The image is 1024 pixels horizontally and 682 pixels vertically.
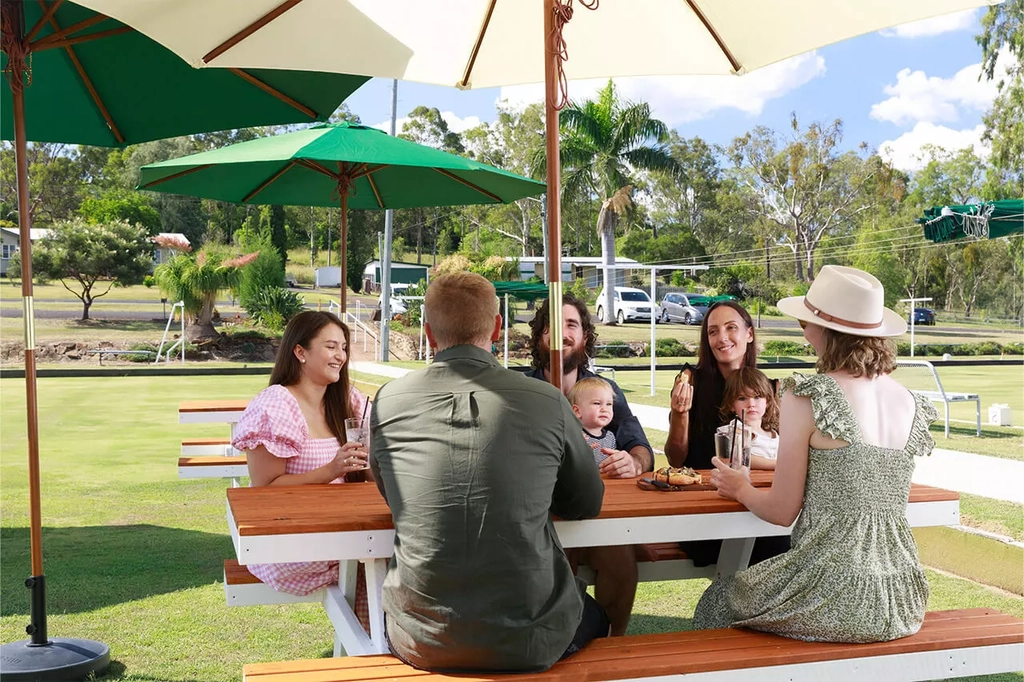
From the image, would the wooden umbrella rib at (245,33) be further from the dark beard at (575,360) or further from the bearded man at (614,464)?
the dark beard at (575,360)

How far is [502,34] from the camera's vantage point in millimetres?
3568

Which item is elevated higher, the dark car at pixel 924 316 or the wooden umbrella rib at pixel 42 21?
the wooden umbrella rib at pixel 42 21

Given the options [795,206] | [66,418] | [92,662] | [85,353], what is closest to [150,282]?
[85,353]

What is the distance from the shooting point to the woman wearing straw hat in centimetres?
231

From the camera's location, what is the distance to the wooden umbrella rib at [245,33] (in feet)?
10.6

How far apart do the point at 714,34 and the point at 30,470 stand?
2.65m

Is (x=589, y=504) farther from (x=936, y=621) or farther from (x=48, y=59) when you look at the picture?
(x=48, y=59)

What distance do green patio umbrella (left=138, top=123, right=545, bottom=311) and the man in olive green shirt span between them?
7.35ft

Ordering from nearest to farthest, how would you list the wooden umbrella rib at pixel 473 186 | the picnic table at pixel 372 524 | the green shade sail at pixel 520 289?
the picnic table at pixel 372 524 → the wooden umbrella rib at pixel 473 186 → the green shade sail at pixel 520 289

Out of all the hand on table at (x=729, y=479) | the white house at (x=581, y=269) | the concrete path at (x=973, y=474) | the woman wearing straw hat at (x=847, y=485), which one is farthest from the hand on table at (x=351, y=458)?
the white house at (x=581, y=269)

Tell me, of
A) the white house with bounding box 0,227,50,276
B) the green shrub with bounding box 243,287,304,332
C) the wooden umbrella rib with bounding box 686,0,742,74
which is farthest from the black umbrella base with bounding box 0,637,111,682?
the white house with bounding box 0,227,50,276

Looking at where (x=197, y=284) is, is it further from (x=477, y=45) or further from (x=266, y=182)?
(x=477, y=45)

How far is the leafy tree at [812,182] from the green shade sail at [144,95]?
4074 centimetres

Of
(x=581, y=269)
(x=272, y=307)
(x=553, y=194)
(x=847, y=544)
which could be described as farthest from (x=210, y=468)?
(x=581, y=269)
